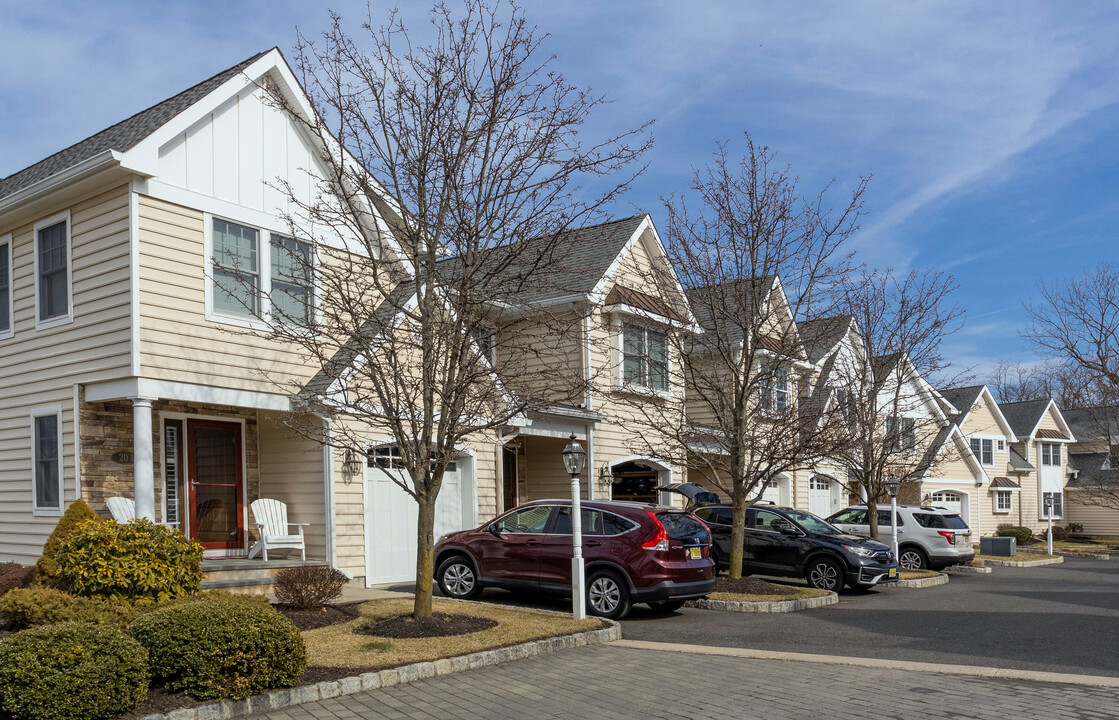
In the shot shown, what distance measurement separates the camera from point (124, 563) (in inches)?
412

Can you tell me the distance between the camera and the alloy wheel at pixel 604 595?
1352 centimetres

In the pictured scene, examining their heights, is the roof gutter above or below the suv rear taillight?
above

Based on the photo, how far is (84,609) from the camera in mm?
9875

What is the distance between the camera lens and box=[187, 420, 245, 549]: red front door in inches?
608

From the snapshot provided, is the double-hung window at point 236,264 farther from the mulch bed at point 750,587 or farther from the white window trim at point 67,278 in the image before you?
the mulch bed at point 750,587

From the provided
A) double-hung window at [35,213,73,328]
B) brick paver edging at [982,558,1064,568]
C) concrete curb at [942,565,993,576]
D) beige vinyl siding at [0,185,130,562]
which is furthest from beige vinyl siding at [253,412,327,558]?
brick paver edging at [982,558,1064,568]

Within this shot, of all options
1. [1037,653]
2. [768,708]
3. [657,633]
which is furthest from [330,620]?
[1037,653]

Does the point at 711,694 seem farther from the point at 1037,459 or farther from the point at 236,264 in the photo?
the point at 1037,459

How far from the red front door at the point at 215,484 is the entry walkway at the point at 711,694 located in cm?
748

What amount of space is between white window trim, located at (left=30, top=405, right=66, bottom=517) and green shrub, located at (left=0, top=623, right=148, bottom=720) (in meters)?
7.09

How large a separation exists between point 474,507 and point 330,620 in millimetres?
6604

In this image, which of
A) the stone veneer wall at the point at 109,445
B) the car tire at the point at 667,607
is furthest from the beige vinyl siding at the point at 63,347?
the car tire at the point at 667,607

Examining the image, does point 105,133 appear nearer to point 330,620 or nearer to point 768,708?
point 330,620

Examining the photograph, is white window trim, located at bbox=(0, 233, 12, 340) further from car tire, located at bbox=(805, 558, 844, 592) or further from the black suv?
car tire, located at bbox=(805, 558, 844, 592)
